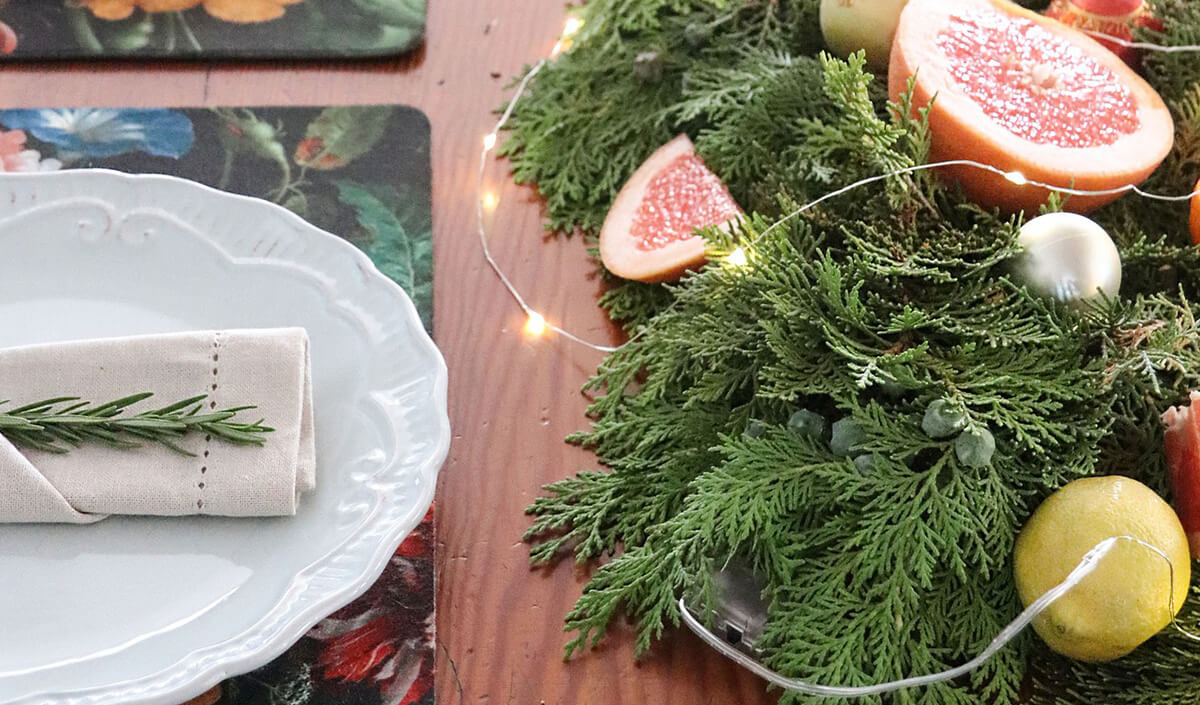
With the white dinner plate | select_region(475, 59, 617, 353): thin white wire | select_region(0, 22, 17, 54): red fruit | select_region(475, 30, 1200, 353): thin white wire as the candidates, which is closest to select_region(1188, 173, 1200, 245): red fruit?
select_region(475, 30, 1200, 353): thin white wire

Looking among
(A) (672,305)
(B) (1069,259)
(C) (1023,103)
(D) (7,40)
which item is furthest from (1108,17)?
(D) (7,40)

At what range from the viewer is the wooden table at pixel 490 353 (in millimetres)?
652

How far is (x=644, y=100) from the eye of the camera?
0.94m

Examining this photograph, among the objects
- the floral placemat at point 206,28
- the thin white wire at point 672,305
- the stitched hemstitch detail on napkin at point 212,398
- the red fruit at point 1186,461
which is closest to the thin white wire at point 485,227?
the thin white wire at point 672,305

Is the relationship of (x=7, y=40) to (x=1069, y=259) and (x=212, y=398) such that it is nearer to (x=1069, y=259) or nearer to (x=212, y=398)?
(x=212, y=398)

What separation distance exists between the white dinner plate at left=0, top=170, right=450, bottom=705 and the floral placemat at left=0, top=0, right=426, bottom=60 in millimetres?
263

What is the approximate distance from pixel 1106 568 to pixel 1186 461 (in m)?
0.10

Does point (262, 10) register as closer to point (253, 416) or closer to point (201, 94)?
point (201, 94)

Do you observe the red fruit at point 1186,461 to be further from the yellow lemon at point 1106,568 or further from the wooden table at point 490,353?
the wooden table at point 490,353

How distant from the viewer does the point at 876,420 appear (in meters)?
0.64

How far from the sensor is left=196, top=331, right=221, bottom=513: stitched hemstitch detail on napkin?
2.00ft

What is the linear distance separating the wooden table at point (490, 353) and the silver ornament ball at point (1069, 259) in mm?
292

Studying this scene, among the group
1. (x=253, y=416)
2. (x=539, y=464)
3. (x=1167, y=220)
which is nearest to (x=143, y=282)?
(x=253, y=416)

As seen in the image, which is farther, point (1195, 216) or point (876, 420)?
point (1195, 216)
